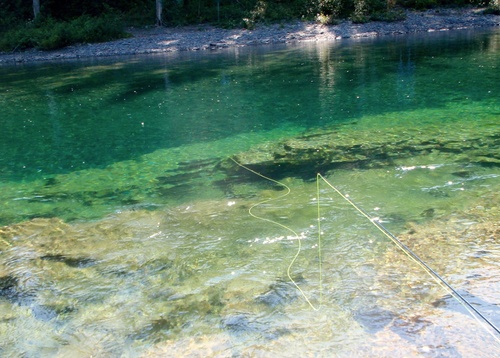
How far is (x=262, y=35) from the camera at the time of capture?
32.5 meters

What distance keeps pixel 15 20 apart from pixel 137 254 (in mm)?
36131

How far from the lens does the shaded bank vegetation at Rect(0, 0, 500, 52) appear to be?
33.3 metres

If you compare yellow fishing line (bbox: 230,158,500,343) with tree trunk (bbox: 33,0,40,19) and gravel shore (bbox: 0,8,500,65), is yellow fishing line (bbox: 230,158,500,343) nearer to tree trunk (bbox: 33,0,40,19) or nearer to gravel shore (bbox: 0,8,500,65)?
gravel shore (bbox: 0,8,500,65)

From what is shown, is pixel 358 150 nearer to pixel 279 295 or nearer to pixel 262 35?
pixel 279 295

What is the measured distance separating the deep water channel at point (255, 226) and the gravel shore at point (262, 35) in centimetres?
1721

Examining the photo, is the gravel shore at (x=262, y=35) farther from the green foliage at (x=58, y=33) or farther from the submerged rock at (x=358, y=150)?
the submerged rock at (x=358, y=150)

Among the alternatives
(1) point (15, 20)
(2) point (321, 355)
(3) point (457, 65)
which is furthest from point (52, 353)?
(1) point (15, 20)

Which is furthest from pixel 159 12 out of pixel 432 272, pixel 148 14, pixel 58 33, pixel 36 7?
pixel 432 272

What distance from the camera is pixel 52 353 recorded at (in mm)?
4418

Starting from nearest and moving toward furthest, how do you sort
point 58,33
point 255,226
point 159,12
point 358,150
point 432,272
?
point 432,272 < point 255,226 < point 358,150 < point 58,33 < point 159,12

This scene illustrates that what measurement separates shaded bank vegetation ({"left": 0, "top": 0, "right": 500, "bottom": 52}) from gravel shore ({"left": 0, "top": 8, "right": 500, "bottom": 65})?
88 centimetres

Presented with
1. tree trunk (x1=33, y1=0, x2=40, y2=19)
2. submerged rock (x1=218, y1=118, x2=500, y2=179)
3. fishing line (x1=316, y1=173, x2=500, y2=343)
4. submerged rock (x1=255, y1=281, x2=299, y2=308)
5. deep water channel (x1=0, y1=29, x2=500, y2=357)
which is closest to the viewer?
fishing line (x1=316, y1=173, x2=500, y2=343)

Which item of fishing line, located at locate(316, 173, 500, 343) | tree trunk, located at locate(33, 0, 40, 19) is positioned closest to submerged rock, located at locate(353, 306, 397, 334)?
fishing line, located at locate(316, 173, 500, 343)

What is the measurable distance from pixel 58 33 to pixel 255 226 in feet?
98.6
